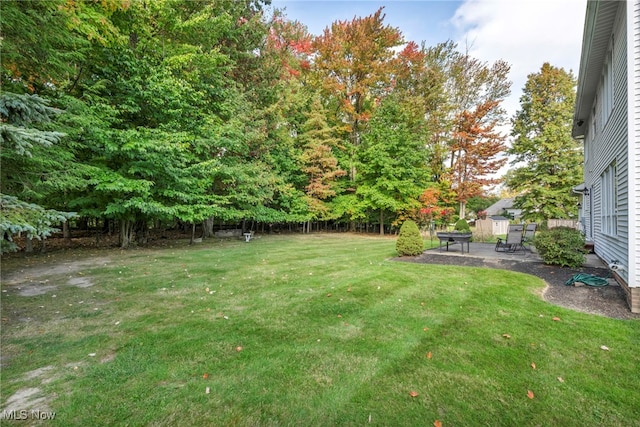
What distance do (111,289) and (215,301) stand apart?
2388 mm

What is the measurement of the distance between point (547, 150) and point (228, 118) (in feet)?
66.0

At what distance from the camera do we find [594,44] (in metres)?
6.66

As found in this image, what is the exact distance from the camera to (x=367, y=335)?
11.6 ft

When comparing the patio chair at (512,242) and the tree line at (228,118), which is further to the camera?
A: the patio chair at (512,242)

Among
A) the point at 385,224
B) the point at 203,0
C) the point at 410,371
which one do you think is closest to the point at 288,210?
the point at 385,224

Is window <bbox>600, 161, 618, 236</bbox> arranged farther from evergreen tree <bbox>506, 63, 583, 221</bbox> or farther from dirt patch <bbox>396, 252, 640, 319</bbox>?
evergreen tree <bbox>506, 63, 583, 221</bbox>

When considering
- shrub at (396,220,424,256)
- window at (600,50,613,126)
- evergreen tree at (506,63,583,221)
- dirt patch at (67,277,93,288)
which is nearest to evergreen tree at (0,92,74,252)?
dirt patch at (67,277,93,288)

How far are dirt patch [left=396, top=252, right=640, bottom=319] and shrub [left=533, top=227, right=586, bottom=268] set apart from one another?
0.19 meters

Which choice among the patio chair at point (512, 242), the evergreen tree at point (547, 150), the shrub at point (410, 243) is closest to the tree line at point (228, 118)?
the evergreen tree at point (547, 150)

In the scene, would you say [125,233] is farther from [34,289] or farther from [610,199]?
[610,199]

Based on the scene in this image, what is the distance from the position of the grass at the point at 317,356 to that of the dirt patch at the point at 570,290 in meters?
0.38

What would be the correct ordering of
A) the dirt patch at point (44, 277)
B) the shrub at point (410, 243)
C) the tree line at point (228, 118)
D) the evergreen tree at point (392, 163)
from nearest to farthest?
the dirt patch at point (44, 277) → the tree line at point (228, 118) → the shrub at point (410, 243) → the evergreen tree at point (392, 163)

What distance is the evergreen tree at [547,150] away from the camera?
17.9m

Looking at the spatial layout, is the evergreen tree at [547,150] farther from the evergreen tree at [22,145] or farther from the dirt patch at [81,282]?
the evergreen tree at [22,145]
